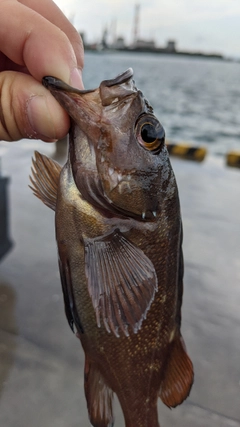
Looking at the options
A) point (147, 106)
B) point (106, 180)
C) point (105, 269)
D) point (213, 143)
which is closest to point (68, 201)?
point (106, 180)

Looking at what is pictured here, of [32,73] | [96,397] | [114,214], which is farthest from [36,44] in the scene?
[96,397]

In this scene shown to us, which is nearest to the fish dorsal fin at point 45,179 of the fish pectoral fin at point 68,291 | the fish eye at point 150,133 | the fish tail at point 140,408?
the fish pectoral fin at point 68,291

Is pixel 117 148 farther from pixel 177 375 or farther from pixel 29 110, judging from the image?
pixel 177 375

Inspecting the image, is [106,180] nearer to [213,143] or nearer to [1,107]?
[1,107]

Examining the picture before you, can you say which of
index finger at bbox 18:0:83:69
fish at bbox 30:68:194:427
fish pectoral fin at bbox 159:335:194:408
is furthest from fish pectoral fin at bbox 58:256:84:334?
index finger at bbox 18:0:83:69

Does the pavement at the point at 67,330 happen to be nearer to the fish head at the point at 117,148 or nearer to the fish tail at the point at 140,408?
the fish tail at the point at 140,408

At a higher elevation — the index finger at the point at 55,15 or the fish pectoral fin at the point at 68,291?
the index finger at the point at 55,15
